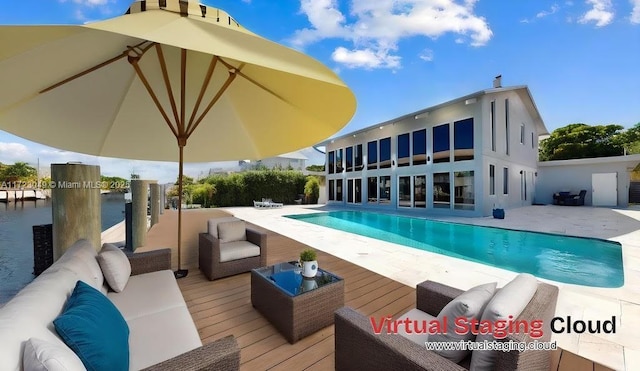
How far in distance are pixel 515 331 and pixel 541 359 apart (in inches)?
17.1

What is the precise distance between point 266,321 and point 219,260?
53.6 inches

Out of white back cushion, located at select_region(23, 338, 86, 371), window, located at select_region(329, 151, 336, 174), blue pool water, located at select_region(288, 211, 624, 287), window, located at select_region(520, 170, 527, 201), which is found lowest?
blue pool water, located at select_region(288, 211, 624, 287)

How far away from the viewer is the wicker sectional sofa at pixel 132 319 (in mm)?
1066

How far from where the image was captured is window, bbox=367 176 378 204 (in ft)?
51.5

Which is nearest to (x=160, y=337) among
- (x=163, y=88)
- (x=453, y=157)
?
(x=163, y=88)

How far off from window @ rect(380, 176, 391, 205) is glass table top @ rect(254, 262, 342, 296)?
12402 mm

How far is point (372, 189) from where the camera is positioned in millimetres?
15977

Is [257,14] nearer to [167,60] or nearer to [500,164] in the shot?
[167,60]

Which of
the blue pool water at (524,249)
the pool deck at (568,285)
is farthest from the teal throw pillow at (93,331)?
the blue pool water at (524,249)

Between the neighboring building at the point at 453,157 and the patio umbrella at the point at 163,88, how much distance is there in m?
10.0

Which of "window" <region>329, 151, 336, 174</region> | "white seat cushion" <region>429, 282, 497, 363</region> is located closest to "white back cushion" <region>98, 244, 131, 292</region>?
"white seat cushion" <region>429, 282, 497, 363</region>

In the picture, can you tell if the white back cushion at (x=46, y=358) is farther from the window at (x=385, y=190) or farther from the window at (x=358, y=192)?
the window at (x=358, y=192)

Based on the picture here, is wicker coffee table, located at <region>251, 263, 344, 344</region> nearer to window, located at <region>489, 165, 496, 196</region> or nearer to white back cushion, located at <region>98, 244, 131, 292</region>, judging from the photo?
white back cushion, located at <region>98, 244, 131, 292</region>

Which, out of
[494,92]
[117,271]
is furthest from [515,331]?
[494,92]
